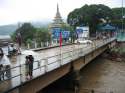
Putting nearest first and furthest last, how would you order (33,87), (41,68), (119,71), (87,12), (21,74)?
(21,74), (33,87), (41,68), (119,71), (87,12)

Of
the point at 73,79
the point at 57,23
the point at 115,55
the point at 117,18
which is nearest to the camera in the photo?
the point at 73,79

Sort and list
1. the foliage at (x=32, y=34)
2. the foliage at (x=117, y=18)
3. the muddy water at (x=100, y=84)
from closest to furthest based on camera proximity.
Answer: the muddy water at (x=100, y=84) → the foliage at (x=32, y=34) → the foliage at (x=117, y=18)

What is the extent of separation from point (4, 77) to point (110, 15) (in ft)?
Answer: 318

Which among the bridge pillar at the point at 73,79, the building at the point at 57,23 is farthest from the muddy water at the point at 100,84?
the building at the point at 57,23

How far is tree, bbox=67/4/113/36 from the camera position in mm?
99750

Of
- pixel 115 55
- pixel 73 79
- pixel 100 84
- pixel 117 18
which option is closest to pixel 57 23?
pixel 117 18

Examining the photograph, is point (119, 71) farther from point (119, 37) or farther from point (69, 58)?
point (119, 37)

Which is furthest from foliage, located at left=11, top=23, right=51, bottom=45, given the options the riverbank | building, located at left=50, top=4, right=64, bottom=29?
the riverbank

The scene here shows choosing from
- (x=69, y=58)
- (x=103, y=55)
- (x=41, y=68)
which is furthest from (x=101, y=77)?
(x=103, y=55)

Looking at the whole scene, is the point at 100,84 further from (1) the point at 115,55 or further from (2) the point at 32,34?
(2) the point at 32,34

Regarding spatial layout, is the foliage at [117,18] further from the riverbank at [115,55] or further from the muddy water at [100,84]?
the muddy water at [100,84]

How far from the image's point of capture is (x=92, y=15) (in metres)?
100

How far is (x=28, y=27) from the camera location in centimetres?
9019

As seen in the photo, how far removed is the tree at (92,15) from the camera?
99.8m
